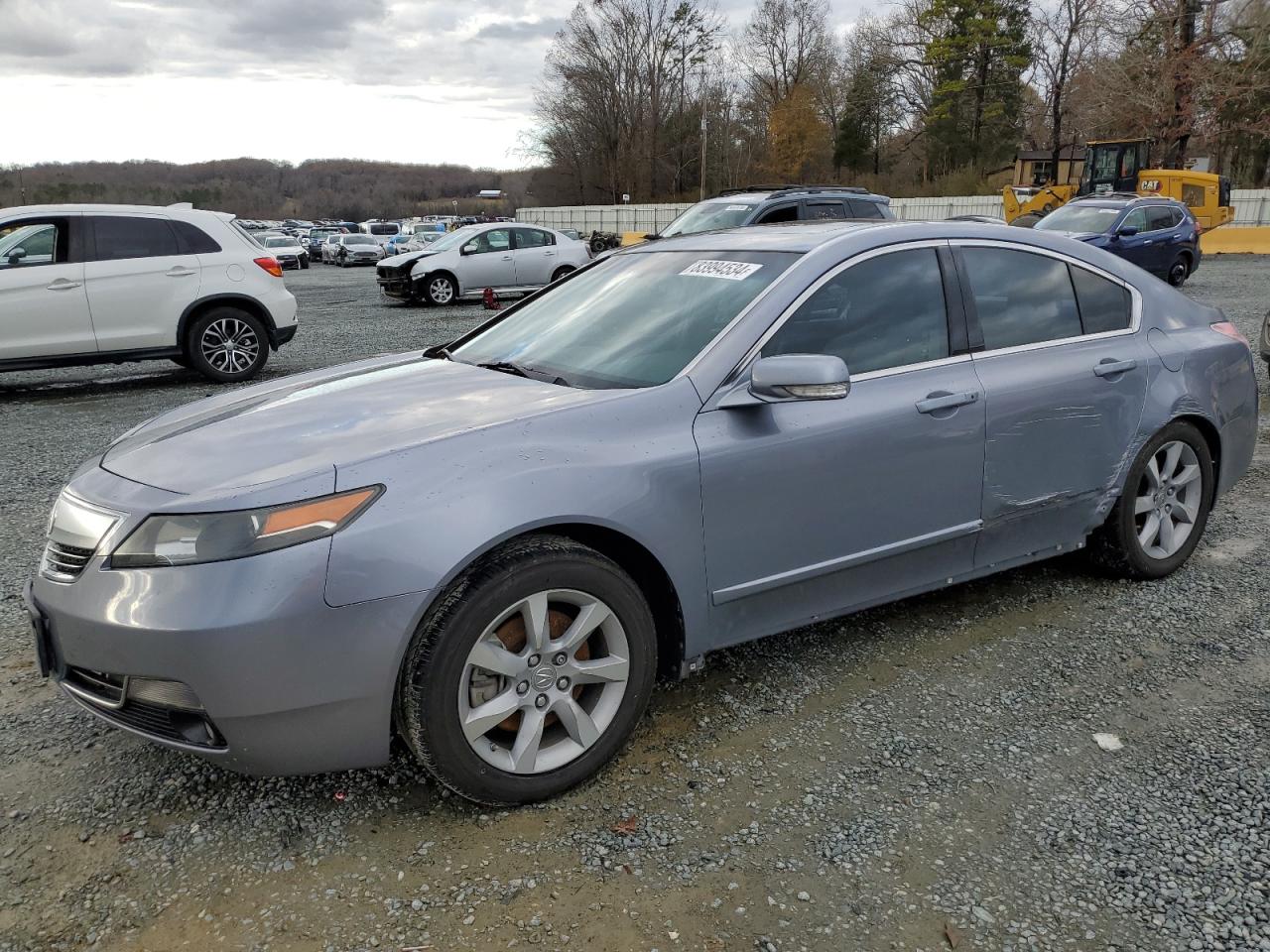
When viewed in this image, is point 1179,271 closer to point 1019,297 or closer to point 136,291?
point 1019,297

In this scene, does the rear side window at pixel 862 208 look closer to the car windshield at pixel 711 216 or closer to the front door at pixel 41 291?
the car windshield at pixel 711 216

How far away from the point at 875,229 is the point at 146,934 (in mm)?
3050

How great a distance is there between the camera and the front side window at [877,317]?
10.2 ft

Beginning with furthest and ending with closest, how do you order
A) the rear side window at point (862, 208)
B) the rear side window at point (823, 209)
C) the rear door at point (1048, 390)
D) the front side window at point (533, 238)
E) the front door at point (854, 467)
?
the front side window at point (533, 238) < the rear side window at point (862, 208) < the rear side window at point (823, 209) < the rear door at point (1048, 390) < the front door at point (854, 467)

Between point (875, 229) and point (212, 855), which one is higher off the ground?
point (875, 229)

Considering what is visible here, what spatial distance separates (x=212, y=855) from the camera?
2.43 m

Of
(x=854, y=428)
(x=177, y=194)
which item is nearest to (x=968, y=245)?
(x=854, y=428)

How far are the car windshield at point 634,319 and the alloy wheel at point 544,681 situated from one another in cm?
78

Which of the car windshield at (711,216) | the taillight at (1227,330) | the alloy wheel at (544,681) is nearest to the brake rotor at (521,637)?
the alloy wheel at (544,681)

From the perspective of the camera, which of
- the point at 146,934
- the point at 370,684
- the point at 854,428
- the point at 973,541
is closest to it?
the point at 146,934

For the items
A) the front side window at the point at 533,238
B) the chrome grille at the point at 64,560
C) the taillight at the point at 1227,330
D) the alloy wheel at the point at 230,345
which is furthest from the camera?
the front side window at the point at 533,238

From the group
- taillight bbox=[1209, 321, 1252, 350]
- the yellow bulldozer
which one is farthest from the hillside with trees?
taillight bbox=[1209, 321, 1252, 350]

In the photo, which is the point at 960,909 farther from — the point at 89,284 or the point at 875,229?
the point at 89,284

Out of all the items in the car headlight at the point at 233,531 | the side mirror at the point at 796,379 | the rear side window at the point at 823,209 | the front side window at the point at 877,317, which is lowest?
the car headlight at the point at 233,531
